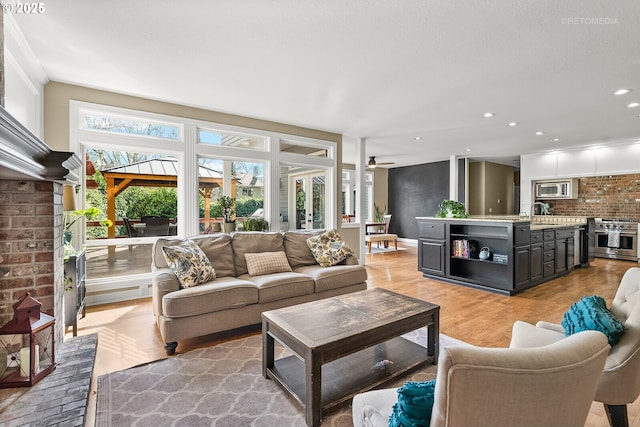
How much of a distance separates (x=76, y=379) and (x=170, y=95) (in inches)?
130

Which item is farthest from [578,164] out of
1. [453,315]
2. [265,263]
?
[265,263]

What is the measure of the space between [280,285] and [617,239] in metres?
7.59

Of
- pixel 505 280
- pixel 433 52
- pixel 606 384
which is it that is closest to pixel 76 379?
Answer: pixel 606 384

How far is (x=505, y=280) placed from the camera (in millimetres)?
4414

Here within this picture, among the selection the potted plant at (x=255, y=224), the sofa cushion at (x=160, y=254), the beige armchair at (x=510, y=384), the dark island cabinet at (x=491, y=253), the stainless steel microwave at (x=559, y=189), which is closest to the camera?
the beige armchair at (x=510, y=384)

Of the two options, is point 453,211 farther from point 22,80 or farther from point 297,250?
point 22,80

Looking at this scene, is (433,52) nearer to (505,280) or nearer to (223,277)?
(223,277)

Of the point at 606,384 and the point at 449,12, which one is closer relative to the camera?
the point at 606,384

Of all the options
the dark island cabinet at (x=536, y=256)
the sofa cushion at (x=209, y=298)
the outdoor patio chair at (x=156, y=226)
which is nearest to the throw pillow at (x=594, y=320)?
the sofa cushion at (x=209, y=298)

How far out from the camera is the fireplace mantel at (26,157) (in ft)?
4.34

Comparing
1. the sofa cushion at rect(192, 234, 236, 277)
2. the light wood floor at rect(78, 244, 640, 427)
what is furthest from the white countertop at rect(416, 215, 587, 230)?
the sofa cushion at rect(192, 234, 236, 277)

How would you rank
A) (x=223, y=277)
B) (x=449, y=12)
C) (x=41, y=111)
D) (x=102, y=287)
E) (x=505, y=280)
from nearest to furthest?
(x=449, y=12), (x=223, y=277), (x=41, y=111), (x=102, y=287), (x=505, y=280)

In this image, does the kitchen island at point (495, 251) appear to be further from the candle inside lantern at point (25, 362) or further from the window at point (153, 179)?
the candle inside lantern at point (25, 362)

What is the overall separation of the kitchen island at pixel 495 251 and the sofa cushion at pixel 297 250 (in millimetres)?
2324
